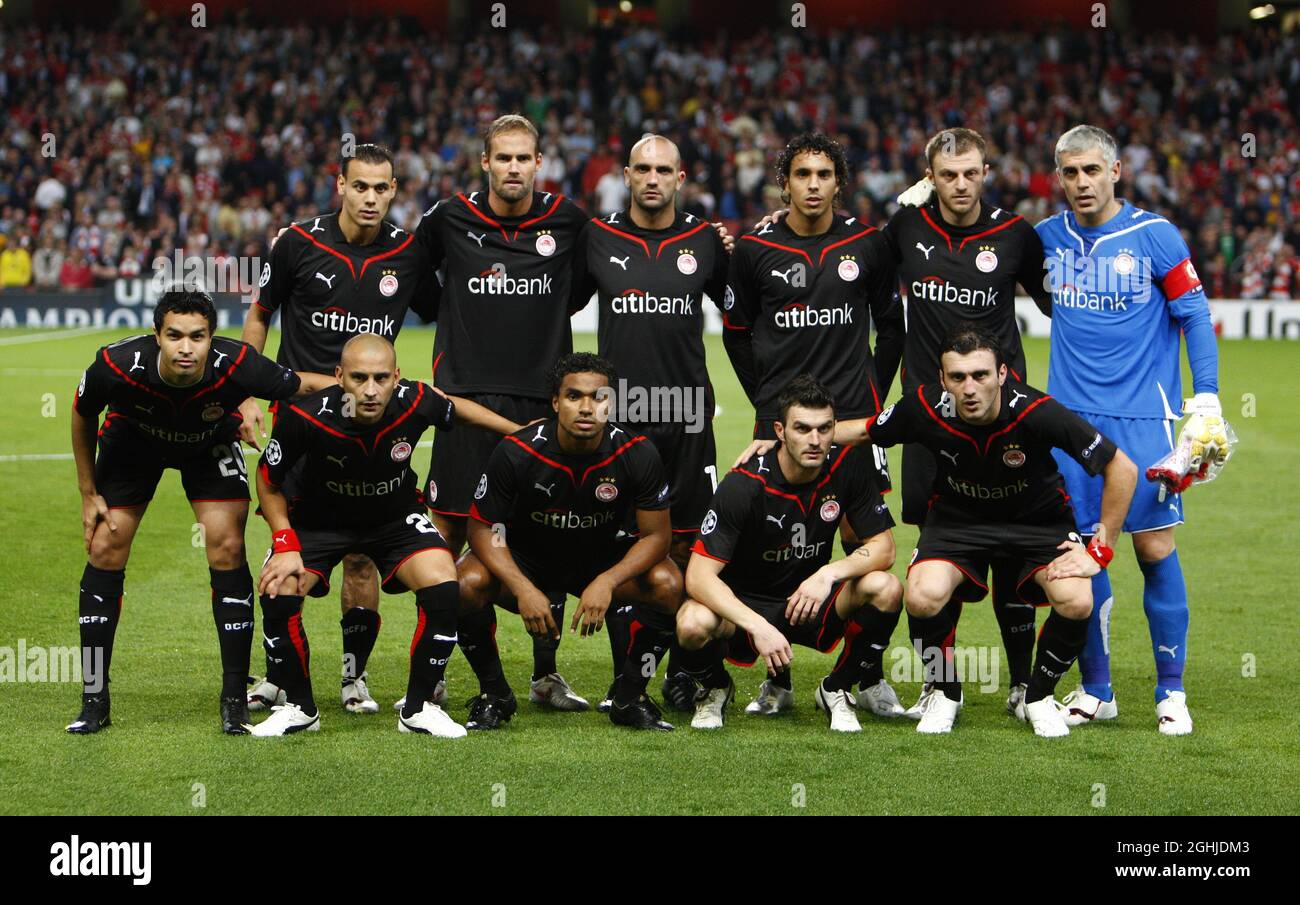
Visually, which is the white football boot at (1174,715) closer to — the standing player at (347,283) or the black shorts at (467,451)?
the black shorts at (467,451)

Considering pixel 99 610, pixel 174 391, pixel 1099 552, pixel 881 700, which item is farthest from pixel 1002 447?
pixel 99 610

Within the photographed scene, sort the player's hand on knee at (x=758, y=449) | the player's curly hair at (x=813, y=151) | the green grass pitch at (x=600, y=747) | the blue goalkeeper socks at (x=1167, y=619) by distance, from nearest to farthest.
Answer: the green grass pitch at (x=600, y=747) → the blue goalkeeper socks at (x=1167, y=619) → the player's hand on knee at (x=758, y=449) → the player's curly hair at (x=813, y=151)

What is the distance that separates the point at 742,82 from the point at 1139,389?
26.1 metres

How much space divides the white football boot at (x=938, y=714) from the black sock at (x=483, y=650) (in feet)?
5.39

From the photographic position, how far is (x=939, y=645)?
20.9ft

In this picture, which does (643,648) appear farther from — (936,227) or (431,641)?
(936,227)

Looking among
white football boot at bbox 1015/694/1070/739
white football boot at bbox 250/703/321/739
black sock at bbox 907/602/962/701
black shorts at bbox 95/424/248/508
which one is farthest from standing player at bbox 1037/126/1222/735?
black shorts at bbox 95/424/248/508

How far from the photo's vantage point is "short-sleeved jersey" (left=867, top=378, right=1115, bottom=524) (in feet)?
19.9

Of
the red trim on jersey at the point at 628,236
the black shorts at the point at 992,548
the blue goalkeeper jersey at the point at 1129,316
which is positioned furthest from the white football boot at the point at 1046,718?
the red trim on jersey at the point at 628,236

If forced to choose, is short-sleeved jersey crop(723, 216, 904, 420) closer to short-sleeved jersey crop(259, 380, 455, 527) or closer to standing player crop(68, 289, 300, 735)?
short-sleeved jersey crop(259, 380, 455, 527)

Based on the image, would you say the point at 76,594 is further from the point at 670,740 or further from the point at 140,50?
the point at 140,50

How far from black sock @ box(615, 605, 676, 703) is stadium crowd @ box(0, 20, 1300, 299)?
66.7ft

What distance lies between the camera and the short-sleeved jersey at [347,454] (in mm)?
6168

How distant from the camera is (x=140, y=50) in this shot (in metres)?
32.3
